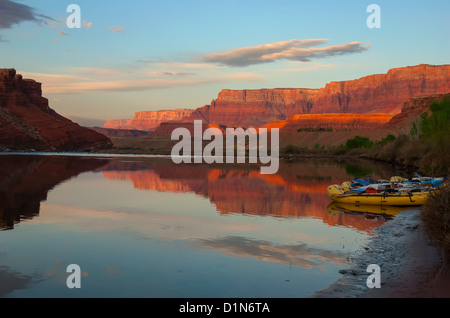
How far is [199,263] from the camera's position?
12633 mm

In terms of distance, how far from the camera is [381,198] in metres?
25.1

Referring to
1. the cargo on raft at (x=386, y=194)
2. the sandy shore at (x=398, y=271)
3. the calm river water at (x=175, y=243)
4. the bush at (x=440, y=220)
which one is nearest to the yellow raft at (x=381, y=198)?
the cargo on raft at (x=386, y=194)

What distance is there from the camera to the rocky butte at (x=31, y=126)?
5217 inches

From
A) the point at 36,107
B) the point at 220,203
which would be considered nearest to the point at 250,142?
the point at 36,107

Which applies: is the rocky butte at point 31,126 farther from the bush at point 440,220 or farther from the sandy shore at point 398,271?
the bush at point 440,220

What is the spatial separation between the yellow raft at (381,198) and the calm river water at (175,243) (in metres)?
1.00

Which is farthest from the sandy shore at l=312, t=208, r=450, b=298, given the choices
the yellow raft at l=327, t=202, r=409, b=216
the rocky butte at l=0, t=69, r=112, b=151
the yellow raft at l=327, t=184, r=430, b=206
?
the rocky butte at l=0, t=69, r=112, b=151

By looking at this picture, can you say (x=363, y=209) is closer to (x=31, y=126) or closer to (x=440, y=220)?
(x=440, y=220)

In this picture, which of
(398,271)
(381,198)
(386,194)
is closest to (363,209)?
(381,198)

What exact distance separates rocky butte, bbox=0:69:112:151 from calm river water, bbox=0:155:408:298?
114 meters

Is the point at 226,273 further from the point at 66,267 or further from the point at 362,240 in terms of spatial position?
the point at 362,240

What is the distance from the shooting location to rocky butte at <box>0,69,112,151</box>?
132500 mm

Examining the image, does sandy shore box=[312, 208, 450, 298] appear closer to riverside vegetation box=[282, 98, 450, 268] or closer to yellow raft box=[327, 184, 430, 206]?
riverside vegetation box=[282, 98, 450, 268]
